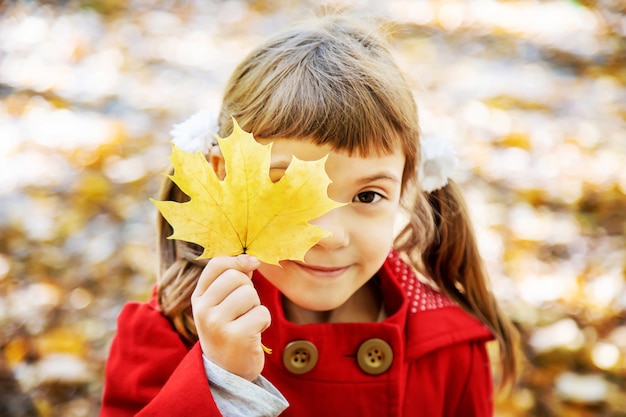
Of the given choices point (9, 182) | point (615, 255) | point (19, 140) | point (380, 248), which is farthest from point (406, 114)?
point (19, 140)

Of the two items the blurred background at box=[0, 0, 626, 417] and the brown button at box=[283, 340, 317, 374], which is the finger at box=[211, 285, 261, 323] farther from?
the blurred background at box=[0, 0, 626, 417]

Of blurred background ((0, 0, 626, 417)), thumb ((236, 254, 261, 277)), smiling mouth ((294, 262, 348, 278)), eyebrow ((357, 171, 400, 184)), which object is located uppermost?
eyebrow ((357, 171, 400, 184))

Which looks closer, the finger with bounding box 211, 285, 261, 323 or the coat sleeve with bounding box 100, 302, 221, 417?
the finger with bounding box 211, 285, 261, 323

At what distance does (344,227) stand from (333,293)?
13 centimetres

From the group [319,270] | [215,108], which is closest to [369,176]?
[319,270]

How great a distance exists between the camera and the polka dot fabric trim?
1.51 meters

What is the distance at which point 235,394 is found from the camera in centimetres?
110

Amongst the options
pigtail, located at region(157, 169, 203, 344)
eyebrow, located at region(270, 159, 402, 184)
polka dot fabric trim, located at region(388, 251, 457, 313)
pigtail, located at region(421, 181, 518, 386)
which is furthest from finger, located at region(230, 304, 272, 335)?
pigtail, located at region(421, 181, 518, 386)

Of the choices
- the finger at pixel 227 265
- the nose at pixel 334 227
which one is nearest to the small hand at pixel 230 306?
the finger at pixel 227 265

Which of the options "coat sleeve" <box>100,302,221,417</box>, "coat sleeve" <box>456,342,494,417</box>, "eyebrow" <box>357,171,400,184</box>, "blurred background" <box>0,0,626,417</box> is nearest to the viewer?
"eyebrow" <box>357,171,400,184</box>

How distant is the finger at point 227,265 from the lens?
1.01 metres

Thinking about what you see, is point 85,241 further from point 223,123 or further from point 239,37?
point 239,37

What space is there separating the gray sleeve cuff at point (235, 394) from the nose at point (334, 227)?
0.27m

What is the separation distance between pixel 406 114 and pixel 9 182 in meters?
2.02
